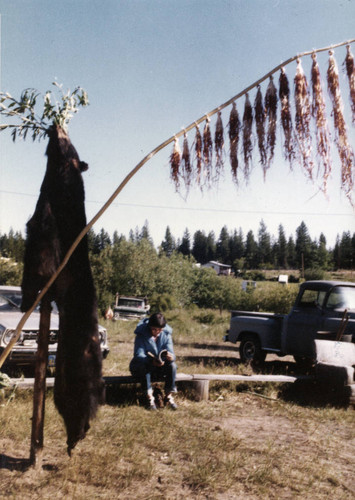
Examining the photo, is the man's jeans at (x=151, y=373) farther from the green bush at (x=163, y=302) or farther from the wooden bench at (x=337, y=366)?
the green bush at (x=163, y=302)

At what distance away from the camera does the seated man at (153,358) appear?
5969mm

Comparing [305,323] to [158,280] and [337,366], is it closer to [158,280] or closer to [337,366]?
[337,366]

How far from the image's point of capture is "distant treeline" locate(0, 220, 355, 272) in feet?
237

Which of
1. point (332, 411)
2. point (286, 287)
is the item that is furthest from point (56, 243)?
point (286, 287)

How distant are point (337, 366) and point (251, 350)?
379cm

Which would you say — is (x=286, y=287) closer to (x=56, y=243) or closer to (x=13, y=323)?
(x=13, y=323)

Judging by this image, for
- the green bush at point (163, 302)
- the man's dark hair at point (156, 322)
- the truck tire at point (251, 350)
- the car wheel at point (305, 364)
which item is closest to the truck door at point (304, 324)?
the car wheel at point (305, 364)

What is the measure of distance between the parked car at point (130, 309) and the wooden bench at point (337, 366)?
16.3 meters

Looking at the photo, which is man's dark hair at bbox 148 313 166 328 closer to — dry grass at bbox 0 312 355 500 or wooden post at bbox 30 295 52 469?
dry grass at bbox 0 312 355 500

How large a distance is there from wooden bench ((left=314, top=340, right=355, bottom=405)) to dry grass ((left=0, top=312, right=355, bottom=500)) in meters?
0.33

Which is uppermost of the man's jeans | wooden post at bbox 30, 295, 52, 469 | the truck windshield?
the truck windshield

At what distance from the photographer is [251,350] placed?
10.3 metres

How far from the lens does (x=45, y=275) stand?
3033 millimetres

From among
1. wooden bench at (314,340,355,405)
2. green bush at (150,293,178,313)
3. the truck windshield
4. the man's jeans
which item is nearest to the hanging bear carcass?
the man's jeans
